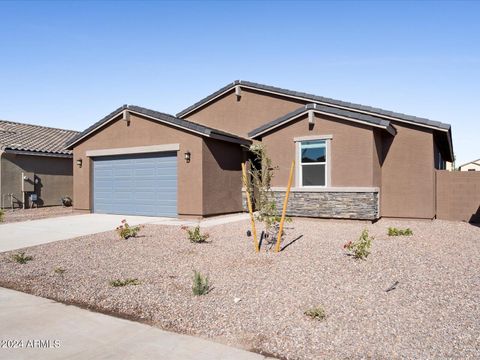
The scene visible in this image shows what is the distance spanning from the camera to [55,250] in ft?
29.4

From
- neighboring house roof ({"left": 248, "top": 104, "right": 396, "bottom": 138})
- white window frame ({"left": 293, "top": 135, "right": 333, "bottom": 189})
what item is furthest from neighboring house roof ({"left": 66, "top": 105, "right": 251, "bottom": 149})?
white window frame ({"left": 293, "top": 135, "right": 333, "bottom": 189})

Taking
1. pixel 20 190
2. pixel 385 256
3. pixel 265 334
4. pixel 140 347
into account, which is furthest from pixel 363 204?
pixel 20 190

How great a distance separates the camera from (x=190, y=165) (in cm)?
1439

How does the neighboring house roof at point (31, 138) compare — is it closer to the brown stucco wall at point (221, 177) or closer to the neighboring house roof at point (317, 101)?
the neighboring house roof at point (317, 101)

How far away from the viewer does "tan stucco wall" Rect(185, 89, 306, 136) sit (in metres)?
17.7

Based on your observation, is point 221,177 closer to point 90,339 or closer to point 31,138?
point 90,339

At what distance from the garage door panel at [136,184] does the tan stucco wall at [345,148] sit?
478 centimetres

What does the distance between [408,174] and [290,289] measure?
1028cm

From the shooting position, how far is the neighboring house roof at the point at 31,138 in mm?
20317

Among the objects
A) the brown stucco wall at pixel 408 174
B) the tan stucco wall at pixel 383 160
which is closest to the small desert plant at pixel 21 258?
the tan stucco wall at pixel 383 160

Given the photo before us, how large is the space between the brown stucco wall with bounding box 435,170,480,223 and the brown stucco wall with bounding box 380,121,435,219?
0.89m

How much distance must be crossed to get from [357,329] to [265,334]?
108 cm

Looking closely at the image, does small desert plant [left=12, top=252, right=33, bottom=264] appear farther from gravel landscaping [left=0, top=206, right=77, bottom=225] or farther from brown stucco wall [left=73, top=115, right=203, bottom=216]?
gravel landscaping [left=0, top=206, right=77, bottom=225]

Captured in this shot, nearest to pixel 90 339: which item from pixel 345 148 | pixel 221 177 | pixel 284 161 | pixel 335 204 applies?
pixel 335 204
